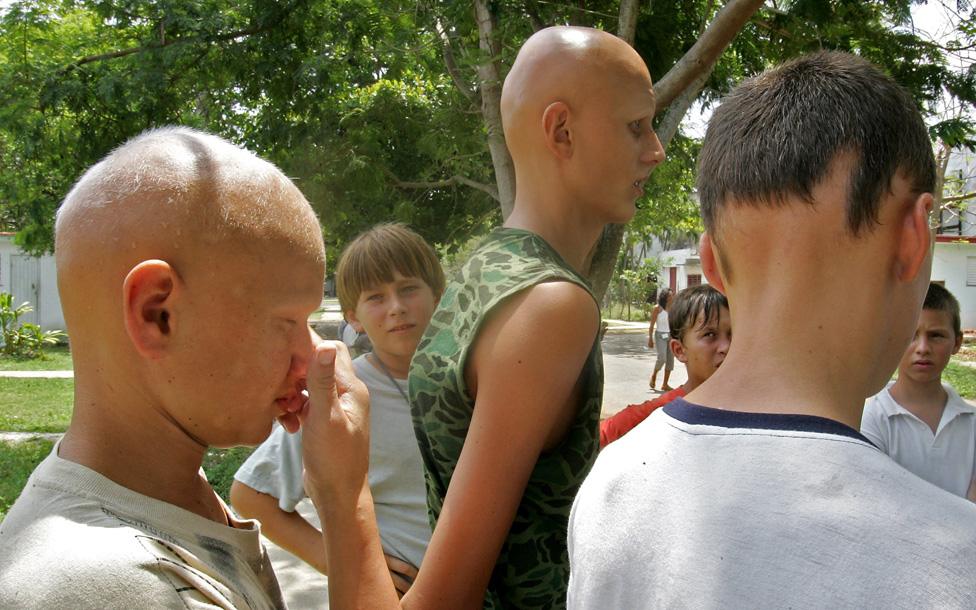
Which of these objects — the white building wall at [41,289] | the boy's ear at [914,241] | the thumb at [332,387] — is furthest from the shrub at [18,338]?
the boy's ear at [914,241]

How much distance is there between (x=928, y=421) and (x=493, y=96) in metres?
3.89

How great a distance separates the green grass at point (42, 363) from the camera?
16828mm

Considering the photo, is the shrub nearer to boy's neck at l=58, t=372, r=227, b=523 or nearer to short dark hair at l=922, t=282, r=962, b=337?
short dark hair at l=922, t=282, r=962, b=337

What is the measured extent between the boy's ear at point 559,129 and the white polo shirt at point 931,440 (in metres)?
1.95

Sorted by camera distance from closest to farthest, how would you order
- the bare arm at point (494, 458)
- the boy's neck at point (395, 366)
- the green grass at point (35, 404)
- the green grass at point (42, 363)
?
the bare arm at point (494, 458) → the boy's neck at point (395, 366) → the green grass at point (35, 404) → the green grass at point (42, 363)

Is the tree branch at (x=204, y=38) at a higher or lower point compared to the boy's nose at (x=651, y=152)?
higher

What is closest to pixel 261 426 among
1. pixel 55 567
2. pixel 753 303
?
pixel 55 567

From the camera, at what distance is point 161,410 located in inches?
47.0

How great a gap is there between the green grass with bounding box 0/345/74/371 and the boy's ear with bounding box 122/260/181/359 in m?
17.1

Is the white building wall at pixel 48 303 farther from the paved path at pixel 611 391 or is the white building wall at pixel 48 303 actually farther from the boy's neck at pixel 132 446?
the boy's neck at pixel 132 446

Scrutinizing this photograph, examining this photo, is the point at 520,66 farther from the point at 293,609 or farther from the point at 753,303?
the point at 293,609

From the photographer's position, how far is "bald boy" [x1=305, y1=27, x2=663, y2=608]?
4.52 feet

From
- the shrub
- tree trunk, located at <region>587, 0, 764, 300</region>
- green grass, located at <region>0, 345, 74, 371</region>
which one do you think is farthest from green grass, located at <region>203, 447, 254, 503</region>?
the shrub

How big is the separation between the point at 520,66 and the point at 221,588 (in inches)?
52.3
